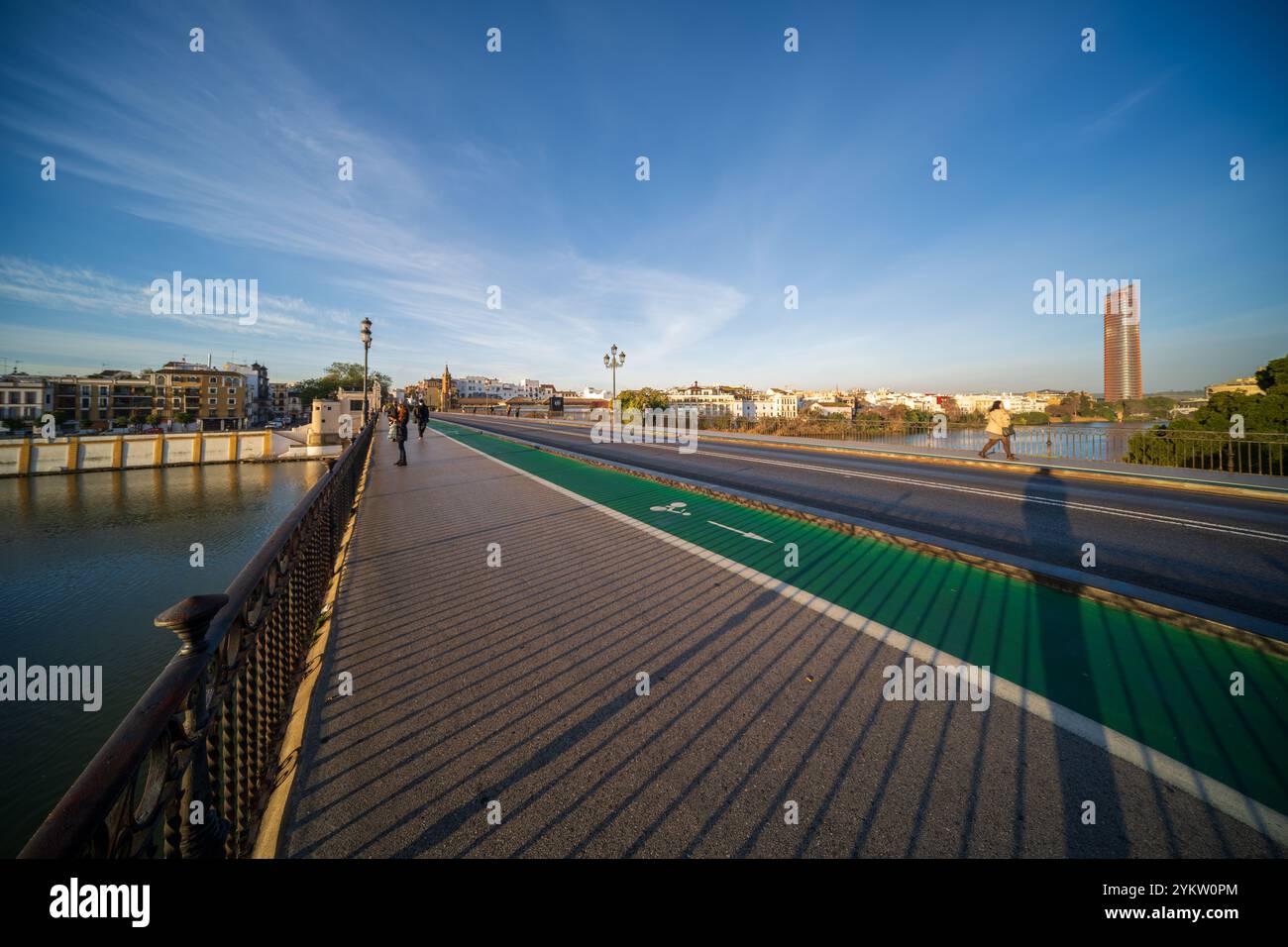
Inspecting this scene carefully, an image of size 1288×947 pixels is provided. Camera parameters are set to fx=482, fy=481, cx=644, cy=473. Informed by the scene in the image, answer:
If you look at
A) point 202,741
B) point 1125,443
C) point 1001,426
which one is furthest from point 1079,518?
point 1125,443

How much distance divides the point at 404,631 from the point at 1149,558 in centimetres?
863

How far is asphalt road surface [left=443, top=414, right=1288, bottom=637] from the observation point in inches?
210

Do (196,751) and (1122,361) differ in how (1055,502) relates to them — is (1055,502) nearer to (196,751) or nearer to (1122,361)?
(196,751)

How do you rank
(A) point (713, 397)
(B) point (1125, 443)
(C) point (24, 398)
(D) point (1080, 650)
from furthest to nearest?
(A) point (713, 397), (C) point (24, 398), (B) point (1125, 443), (D) point (1080, 650)

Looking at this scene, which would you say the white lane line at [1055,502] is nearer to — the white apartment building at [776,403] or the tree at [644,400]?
the tree at [644,400]

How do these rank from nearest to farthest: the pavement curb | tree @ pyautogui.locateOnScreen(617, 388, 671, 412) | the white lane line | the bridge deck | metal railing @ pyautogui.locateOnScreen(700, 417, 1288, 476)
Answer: the bridge deck
the pavement curb
the white lane line
metal railing @ pyautogui.locateOnScreen(700, 417, 1288, 476)
tree @ pyautogui.locateOnScreen(617, 388, 671, 412)

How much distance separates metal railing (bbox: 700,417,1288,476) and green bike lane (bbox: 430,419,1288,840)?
46.5ft

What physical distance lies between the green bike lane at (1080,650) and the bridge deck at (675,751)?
1.26 feet

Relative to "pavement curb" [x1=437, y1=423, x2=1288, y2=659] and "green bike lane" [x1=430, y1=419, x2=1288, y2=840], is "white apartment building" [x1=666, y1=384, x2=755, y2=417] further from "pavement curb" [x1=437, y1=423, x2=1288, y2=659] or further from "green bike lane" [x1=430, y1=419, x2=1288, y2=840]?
"green bike lane" [x1=430, y1=419, x2=1288, y2=840]

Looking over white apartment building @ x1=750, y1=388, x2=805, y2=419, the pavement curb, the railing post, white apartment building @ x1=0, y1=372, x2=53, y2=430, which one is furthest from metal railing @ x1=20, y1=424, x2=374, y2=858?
white apartment building @ x1=0, y1=372, x2=53, y2=430

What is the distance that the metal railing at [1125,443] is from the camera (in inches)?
533

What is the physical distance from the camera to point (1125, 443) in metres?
17.9

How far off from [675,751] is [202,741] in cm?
211
